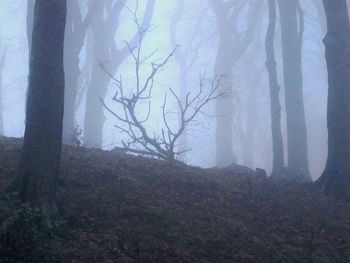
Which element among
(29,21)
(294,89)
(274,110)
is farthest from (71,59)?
(294,89)

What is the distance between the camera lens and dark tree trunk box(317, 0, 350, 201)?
40.7 feet

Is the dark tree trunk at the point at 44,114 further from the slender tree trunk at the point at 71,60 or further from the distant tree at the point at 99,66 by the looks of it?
the distant tree at the point at 99,66

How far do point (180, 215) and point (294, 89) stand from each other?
447 inches

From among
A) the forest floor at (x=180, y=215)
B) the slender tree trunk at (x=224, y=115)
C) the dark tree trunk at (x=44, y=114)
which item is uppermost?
the slender tree trunk at (x=224, y=115)

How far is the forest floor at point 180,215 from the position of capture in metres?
7.55

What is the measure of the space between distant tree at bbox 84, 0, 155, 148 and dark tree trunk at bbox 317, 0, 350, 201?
11.6m

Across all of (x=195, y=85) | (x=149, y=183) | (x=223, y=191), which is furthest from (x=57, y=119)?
(x=195, y=85)

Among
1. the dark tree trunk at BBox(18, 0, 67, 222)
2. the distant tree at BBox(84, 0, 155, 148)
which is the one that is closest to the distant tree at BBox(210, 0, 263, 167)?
the distant tree at BBox(84, 0, 155, 148)

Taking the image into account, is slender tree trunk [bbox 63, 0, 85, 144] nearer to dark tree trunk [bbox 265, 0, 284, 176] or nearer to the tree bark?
the tree bark

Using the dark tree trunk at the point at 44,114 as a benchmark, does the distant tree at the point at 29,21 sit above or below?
above

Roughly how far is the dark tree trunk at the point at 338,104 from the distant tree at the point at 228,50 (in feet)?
41.9

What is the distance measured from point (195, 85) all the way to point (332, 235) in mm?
34628

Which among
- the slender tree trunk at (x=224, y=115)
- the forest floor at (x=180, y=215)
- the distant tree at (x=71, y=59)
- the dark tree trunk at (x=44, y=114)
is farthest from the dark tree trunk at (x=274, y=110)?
the dark tree trunk at (x=44, y=114)

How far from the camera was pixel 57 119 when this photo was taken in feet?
25.6
